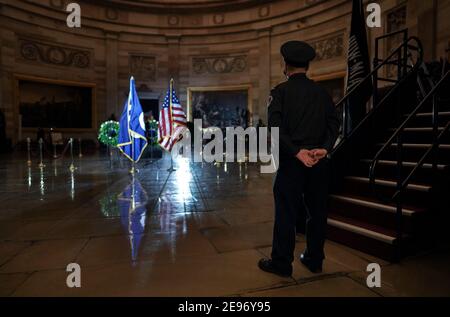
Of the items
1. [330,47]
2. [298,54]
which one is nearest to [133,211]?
[298,54]

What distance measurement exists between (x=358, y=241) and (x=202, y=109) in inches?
789

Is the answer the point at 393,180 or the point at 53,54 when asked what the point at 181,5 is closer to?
the point at 53,54

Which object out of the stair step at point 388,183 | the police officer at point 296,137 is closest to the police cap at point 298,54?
the police officer at point 296,137

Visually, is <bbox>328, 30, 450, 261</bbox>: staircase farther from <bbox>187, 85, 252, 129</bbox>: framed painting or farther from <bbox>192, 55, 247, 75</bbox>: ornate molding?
<bbox>192, 55, 247, 75</bbox>: ornate molding

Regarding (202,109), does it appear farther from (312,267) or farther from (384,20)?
(312,267)

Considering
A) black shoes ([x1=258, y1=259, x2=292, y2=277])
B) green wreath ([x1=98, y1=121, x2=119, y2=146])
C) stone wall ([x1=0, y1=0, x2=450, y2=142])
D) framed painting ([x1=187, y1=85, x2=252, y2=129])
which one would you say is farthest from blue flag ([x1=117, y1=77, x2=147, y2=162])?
framed painting ([x1=187, y1=85, x2=252, y2=129])

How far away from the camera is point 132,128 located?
9477 millimetres

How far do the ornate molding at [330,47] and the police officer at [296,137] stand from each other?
16.8 meters

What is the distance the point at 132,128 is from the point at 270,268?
7.56 meters

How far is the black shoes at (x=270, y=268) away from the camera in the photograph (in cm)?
275

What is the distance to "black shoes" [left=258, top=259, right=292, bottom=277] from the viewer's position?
2.75 meters

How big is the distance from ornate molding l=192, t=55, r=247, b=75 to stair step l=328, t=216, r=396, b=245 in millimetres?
19787

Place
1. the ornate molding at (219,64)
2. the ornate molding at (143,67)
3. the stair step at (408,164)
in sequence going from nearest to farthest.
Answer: the stair step at (408,164) < the ornate molding at (219,64) < the ornate molding at (143,67)

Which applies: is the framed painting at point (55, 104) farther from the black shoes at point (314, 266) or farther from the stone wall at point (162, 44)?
the black shoes at point (314, 266)
